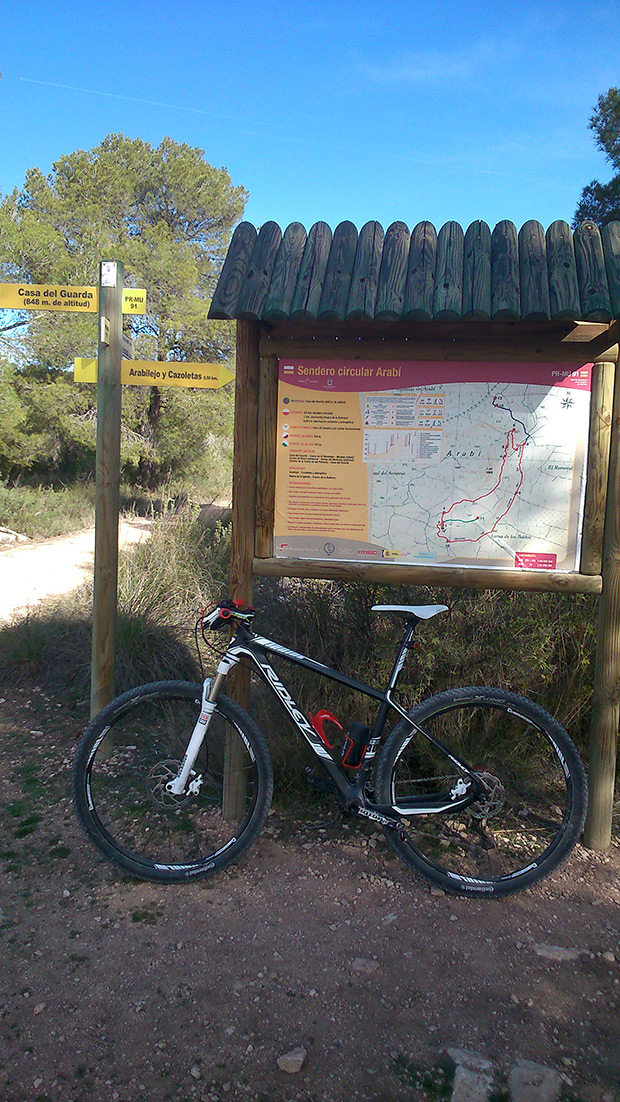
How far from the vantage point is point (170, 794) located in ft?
10.8

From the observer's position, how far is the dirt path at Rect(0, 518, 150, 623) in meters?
8.02

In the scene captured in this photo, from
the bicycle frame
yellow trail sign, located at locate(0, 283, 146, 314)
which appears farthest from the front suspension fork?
yellow trail sign, located at locate(0, 283, 146, 314)

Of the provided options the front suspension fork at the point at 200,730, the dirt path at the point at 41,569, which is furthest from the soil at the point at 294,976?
the dirt path at the point at 41,569

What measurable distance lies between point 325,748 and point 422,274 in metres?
2.08

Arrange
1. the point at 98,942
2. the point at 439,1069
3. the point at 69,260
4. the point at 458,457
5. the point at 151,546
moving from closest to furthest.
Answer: the point at 439,1069 < the point at 98,942 < the point at 458,457 < the point at 151,546 < the point at 69,260

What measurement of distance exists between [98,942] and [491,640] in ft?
7.85

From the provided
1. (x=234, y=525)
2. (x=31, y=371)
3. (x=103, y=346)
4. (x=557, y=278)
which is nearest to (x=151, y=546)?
(x=103, y=346)

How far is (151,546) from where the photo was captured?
767 cm

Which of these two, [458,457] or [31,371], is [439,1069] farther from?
[31,371]

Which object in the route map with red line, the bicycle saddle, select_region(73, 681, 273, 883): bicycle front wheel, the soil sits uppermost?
the route map with red line

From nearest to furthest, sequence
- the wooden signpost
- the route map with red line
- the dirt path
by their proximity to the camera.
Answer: the route map with red line
the wooden signpost
the dirt path

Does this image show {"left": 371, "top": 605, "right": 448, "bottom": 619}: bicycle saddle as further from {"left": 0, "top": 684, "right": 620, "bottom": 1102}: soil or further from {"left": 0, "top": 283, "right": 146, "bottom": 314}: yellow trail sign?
{"left": 0, "top": 283, "right": 146, "bottom": 314}: yellow trail sign

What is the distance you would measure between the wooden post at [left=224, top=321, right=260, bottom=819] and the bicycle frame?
34cm

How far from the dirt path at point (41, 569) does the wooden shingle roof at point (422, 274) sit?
4.47m
